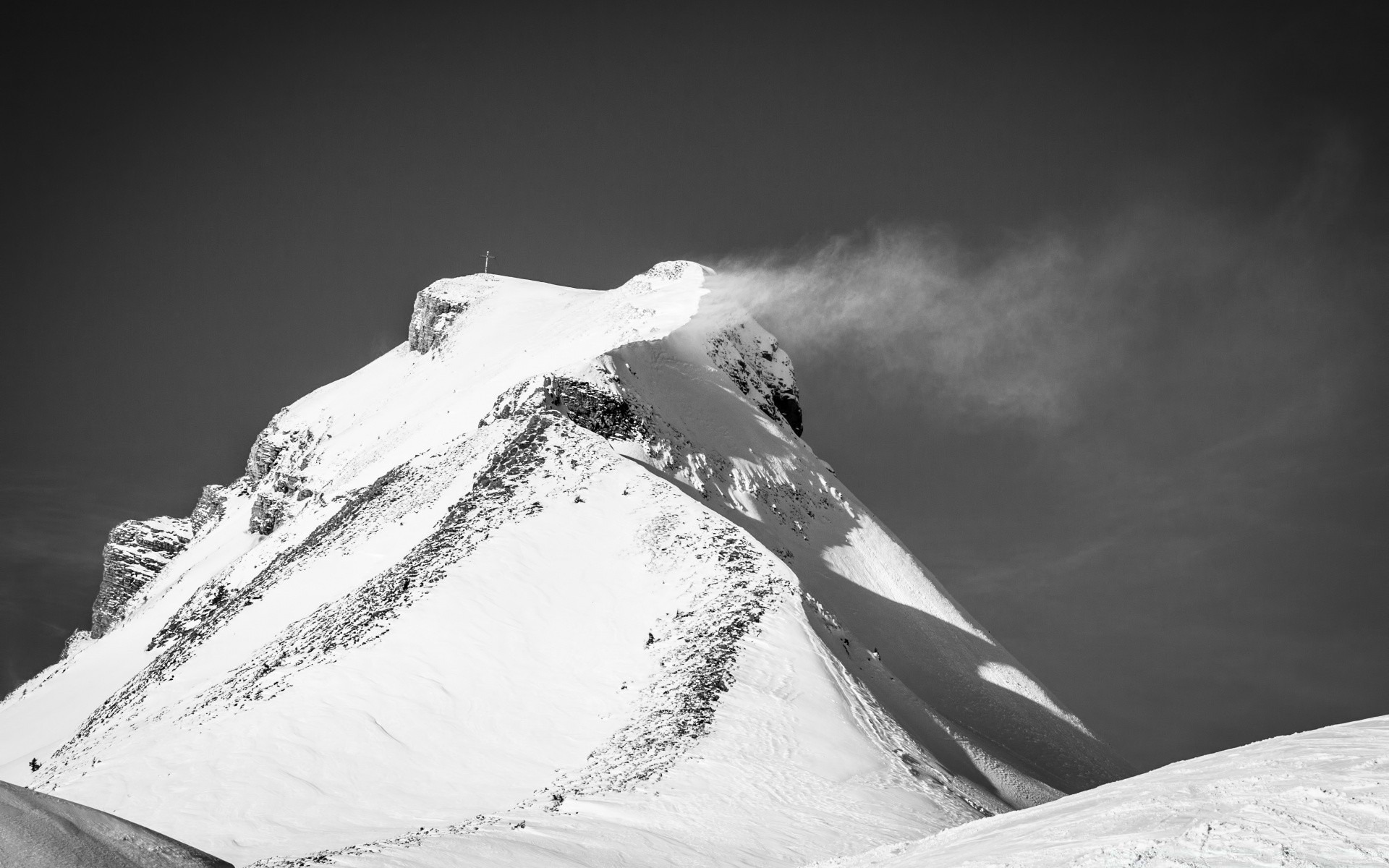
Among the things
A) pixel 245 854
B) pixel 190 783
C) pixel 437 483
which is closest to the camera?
pixel 245 854

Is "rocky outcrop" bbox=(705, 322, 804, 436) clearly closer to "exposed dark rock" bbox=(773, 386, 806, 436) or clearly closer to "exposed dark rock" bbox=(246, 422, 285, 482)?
"exposed dark rock" bbox=(773, 386, 806, 436)

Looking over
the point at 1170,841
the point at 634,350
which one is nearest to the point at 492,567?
the point at 634,350

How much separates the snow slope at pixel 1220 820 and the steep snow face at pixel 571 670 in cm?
746

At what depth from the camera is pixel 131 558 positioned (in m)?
88.8

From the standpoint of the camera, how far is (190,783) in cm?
2477

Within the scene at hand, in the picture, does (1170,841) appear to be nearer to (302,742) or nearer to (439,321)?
(302,742)

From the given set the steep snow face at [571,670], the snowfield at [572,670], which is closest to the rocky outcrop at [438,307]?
the snowfield at [572,670]

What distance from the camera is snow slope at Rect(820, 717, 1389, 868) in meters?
10.2

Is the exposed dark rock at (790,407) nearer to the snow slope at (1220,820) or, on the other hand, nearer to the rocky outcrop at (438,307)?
the rocky outcrop at (438,307)

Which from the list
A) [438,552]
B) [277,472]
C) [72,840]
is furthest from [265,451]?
[72,840]

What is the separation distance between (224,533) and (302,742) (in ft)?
207

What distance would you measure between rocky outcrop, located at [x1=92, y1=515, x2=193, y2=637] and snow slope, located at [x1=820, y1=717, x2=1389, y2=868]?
83.7 metres

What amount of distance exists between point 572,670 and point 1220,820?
76.6 feet

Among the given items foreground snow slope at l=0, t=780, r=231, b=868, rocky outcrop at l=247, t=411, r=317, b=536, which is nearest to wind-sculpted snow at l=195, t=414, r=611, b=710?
foreground snow slope at l=0, t=780, r=231, b=868
